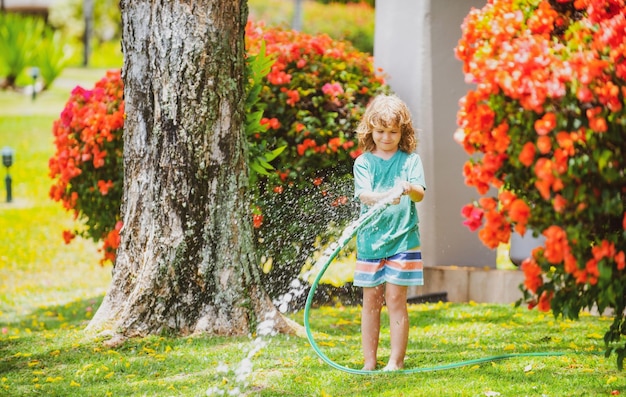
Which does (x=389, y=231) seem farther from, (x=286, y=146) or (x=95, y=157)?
(x=95, y=157)

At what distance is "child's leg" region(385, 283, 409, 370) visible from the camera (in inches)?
175

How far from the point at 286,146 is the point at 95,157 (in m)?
1.39

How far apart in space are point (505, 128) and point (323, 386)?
156cm

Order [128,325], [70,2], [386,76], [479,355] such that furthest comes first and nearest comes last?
1. [70,2]
2. [386,76]
3. [128,325]
4. [479,355]

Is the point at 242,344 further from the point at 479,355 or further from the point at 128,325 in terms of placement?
the point at 479,355

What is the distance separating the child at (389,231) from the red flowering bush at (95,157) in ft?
8.88

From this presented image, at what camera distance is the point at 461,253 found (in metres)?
7.18

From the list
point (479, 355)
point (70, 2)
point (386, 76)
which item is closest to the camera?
point (479, 355)

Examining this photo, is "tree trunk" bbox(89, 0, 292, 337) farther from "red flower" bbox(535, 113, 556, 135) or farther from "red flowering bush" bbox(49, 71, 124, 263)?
"red flower" bbox(535, 113, 556, 135)

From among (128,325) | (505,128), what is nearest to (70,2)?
(128,325)

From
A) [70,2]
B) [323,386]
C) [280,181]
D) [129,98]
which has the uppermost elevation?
[70,2]

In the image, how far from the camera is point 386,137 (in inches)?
176

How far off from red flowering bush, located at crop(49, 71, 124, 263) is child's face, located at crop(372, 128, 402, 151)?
8.85ft

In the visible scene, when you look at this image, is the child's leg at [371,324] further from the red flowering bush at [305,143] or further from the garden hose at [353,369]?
the red flowering bush at [305,143]
